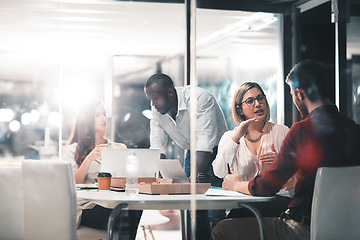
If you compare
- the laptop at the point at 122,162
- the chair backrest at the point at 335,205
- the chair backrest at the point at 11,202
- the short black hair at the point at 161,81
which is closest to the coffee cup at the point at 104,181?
the laptop at the point at 122,162

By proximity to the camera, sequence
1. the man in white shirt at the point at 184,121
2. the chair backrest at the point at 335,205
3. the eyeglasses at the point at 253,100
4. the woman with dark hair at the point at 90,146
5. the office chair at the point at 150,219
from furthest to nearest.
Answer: the office chair at the point at 150,219, the man in white shirt at the point at 184,121, the woman with dark hair at the point at 90,146, the eyeglasses at the point at 253,100, the chair backrest at the point at 335,205

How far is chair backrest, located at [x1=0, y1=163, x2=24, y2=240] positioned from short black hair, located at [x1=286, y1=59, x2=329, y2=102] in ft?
5.91

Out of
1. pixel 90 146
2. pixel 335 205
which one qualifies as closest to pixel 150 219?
pixel 90 146

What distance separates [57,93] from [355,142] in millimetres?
2508

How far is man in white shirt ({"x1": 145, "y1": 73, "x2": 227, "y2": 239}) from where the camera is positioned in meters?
3.82

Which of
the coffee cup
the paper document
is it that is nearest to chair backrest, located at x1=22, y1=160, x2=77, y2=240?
the coffee cup

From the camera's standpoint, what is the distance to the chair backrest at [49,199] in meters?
2.73

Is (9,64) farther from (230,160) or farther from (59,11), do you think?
(230,160)

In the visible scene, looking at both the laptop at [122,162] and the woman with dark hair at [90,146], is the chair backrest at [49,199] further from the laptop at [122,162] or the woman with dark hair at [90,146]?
the woman with dark hair at [90,146]

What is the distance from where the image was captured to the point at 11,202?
326cm

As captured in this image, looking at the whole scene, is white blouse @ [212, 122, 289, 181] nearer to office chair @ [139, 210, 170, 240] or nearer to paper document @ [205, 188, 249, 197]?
paper document @ [205, 188, 249, 197]

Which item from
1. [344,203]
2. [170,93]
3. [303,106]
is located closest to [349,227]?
[344,203]

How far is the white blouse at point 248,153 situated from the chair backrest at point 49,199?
1.12 metres

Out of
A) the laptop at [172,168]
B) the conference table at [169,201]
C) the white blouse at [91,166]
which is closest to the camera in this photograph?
the conference table at [169,201]
